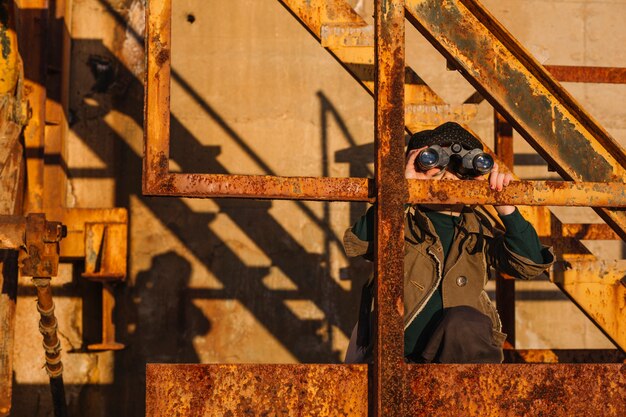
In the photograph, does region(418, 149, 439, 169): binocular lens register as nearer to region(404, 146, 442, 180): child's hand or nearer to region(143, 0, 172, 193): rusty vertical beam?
region(404, 146, 442, 180): child's hand

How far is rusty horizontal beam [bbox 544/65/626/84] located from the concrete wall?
1.26 meters

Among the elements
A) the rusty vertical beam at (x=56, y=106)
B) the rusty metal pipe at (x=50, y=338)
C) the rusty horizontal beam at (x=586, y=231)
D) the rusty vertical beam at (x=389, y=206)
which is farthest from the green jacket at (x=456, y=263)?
the rusty vertical beam at (x=56, y=106)

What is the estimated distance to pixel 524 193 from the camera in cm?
304

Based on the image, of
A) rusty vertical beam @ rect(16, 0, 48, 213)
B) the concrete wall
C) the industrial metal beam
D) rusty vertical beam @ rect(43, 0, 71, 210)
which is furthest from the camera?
the concrete wall

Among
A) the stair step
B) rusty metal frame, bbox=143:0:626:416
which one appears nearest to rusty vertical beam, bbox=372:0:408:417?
rusty metal frame, bbox=143:0:626:416

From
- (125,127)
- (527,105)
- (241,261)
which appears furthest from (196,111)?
(527,105)

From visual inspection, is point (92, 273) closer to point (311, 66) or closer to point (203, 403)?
point (311, 66)

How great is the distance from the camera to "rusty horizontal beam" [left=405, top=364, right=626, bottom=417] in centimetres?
292

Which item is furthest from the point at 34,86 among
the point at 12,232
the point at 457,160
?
the point at 457,160

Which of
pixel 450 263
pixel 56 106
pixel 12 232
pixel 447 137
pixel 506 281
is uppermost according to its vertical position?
pixel 56 106

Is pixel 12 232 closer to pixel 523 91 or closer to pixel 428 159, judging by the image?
pixel 428 159

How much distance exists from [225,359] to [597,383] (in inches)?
136

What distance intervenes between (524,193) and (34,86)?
336 centimetres

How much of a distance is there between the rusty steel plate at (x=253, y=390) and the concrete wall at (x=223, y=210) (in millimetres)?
3259
